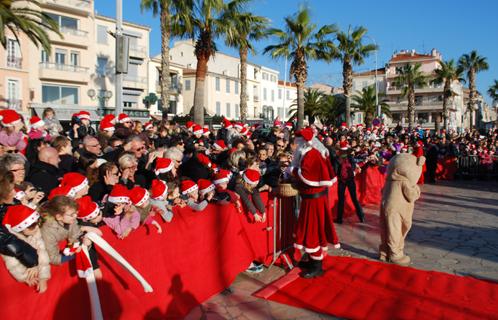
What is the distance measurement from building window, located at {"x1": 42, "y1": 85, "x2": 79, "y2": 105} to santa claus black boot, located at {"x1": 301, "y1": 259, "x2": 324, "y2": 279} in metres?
36.5

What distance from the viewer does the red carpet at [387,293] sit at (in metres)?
5.18

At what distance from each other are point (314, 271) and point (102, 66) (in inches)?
1585

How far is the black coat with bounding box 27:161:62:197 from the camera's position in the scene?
17.0 ft

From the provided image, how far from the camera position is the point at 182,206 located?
5.42 m

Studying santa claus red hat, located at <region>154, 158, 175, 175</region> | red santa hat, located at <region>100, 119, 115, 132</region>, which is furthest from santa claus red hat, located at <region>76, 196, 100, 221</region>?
red santa hat, located at <region>100, 119, 115, 132</region>

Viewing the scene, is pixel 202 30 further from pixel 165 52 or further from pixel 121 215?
pixel 121 215

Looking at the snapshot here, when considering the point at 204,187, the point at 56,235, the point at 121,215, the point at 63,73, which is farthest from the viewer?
the point at 63,73

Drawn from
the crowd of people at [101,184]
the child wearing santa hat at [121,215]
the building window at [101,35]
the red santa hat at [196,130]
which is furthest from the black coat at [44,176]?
the building window at [101,35]

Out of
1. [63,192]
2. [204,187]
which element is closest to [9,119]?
[204,187]

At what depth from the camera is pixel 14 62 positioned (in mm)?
34469

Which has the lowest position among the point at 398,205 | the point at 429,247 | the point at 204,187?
the point at 429,247

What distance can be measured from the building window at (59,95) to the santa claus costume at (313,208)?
119 feet

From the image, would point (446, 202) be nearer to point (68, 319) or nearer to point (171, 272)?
point (171, 272)

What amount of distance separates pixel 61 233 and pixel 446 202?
1208 cm
